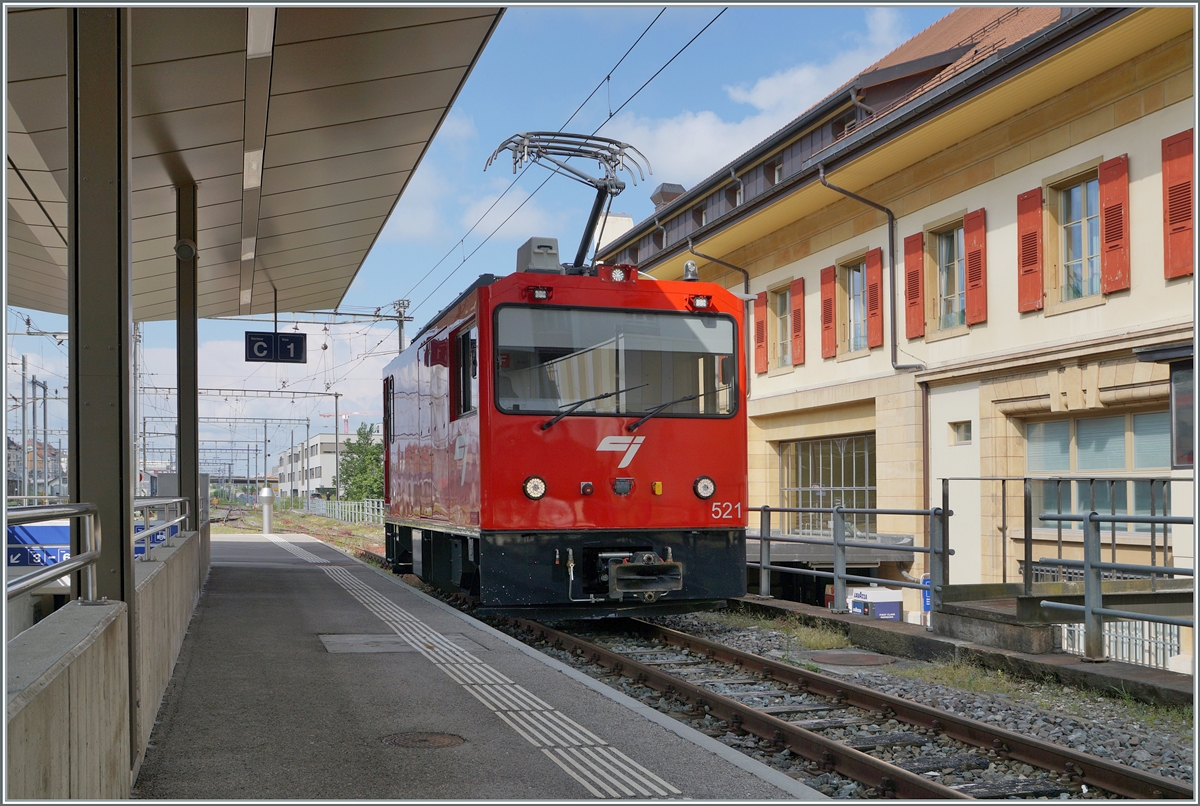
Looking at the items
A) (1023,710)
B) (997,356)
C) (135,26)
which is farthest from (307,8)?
(997,356)

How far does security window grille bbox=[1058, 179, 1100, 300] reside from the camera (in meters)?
16.1

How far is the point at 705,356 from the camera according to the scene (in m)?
10.7

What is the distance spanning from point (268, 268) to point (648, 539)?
32.9ft

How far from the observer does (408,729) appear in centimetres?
615

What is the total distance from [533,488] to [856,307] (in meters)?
14.2

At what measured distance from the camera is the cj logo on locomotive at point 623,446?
33.2 ft

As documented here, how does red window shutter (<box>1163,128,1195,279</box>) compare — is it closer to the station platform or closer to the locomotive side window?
the locomotive side window

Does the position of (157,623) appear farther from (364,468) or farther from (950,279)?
(364,468)

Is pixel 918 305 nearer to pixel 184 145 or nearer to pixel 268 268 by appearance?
pixel 268 268

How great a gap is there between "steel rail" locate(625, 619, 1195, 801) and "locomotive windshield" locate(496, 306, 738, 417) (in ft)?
8.69

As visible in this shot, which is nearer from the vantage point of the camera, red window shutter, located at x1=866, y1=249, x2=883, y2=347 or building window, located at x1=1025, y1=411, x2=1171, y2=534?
building window, located at x1=1025, y1=411, x2=1171, y2=534

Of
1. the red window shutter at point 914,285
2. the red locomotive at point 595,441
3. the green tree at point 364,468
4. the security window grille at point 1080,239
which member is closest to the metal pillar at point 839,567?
the red locomotive at point 595,441

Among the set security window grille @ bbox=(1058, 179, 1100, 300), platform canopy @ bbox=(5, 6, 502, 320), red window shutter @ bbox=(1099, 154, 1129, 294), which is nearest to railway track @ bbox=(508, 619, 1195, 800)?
platform canopy @ bbox=(5, 6, 502, 320)

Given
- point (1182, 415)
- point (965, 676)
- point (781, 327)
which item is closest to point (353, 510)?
point (781, 327)
